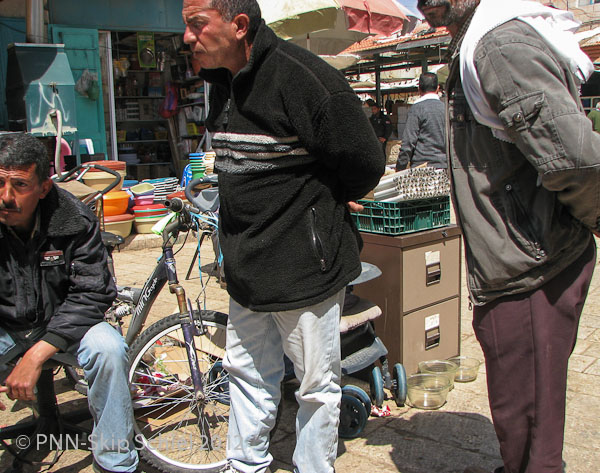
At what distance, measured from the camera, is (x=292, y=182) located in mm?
2209

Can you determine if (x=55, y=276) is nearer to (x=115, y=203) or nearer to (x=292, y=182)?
(x=292, y=182)

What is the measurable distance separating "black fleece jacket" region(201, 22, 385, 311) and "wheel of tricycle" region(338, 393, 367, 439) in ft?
3.63

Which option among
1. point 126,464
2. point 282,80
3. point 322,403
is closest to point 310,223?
point 282,80

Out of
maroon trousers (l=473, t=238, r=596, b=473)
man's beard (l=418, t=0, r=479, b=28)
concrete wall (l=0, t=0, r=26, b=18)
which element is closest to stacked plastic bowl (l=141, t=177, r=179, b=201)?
concrete wall (l=0, t=0, r=26, b=18)

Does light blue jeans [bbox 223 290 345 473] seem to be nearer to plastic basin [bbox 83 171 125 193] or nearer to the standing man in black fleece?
the standing man in black fleece

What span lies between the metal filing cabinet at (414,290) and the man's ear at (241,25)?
170cm

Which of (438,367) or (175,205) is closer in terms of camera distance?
(175,205)

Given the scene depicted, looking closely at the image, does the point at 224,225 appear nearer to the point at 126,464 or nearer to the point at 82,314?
the point at 82,314

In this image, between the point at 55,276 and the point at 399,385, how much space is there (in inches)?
76.6

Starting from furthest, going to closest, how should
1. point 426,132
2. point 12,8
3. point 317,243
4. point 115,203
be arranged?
point 12,8 → point 115,203 → point 426,132 → point 317,243

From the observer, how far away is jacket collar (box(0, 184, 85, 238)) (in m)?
2.73

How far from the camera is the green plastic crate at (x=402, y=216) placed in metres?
3.57

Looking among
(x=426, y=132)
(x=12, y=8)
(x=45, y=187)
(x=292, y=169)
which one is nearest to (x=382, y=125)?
(x=12, y=8)

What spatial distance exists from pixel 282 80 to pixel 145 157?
9.53m
